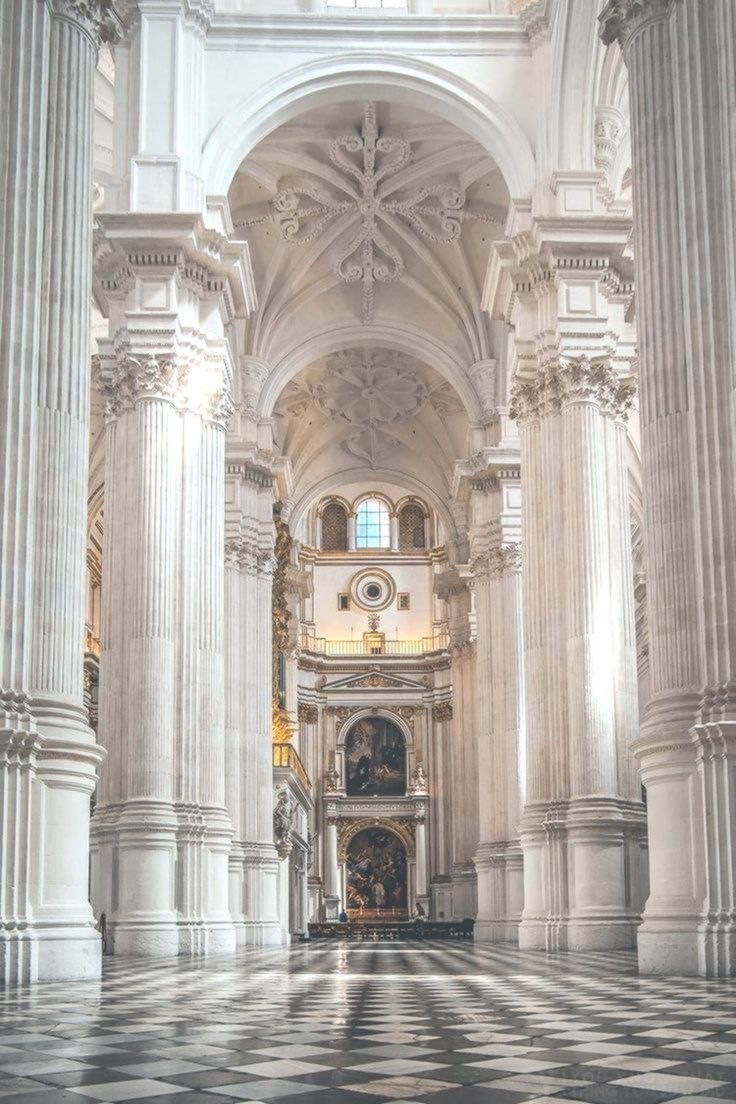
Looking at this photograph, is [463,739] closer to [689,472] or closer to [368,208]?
[368,208]

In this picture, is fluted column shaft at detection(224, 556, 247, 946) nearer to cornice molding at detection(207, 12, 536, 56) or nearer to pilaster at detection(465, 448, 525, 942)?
pilaster at detection(465, 448, 525, 942)

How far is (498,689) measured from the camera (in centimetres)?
3127

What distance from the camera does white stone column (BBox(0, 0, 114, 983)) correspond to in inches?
420

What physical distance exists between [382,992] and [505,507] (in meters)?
21.6

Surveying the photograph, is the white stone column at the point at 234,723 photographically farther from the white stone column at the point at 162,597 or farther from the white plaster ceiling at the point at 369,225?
the white stone column at the point at 162,597

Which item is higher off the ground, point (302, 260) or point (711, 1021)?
point (302, 260)

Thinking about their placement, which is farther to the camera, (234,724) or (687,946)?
(234,724)

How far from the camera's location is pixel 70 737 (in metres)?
11.2

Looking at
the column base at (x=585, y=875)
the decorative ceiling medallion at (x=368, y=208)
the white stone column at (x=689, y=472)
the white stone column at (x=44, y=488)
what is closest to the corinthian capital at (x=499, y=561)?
the decorative ceiling medallion at (x=368, y=208)

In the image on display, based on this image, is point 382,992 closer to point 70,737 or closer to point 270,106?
point 70,737

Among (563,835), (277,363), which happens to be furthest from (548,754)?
(277,363)

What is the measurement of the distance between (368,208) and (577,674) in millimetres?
15002

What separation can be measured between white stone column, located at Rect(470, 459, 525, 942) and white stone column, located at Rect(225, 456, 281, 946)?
186 inches

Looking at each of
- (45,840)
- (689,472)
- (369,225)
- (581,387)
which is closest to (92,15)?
(689,472)
